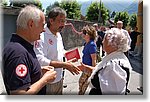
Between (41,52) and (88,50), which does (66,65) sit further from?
(88,50)

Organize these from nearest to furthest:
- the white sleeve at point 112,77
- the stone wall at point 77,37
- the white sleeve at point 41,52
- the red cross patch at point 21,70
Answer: the red cross patch at point 21,70 < the white sleeve at point 112,77 < the white sleeve at point 41,52 < the stone wall at point 77,37

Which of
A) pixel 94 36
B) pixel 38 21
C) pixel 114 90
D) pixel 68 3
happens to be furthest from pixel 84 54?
pixel 38 21

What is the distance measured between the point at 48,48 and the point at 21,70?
54cm

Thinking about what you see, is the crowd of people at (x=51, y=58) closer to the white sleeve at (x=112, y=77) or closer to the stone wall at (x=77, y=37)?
the white sleeve at (x=112, y=77)

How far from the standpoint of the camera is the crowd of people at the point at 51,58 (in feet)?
2.98

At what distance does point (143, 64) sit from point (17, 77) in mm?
869

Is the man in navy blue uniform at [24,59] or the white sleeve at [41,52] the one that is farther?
the white sleeve at [41,52]

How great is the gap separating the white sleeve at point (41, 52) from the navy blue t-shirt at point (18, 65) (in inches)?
15.5

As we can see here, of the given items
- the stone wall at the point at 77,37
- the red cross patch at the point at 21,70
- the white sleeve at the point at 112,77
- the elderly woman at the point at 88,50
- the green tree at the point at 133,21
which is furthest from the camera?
the stone wall at the point at 77,37

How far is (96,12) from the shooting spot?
166 centimetres

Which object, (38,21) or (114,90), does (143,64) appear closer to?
(114,90)

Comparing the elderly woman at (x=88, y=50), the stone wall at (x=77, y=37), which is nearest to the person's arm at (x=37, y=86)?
the elderly woman at (x=88, y=50)

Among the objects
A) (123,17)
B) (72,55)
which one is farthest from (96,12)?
(72,55)

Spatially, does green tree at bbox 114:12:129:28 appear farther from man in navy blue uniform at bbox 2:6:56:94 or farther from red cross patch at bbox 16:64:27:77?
red cross patch at bbox 16:64:27:77
